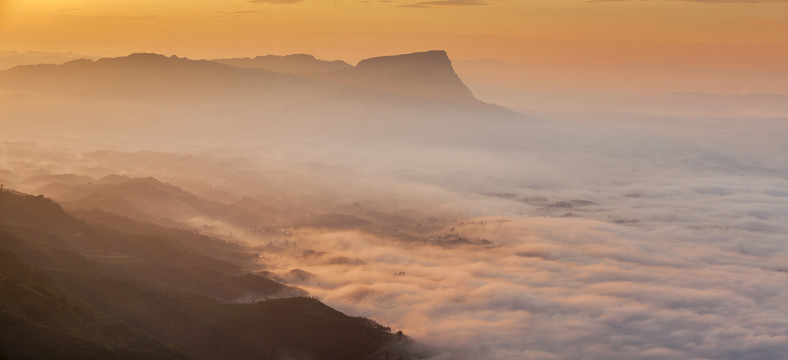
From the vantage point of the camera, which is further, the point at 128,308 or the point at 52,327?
the point at 128,308

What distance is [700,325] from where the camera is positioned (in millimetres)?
196750

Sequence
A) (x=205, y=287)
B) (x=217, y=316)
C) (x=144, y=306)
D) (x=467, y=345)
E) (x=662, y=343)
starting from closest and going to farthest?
(x=144, y=306) < (x=217, y=316) < (x=205, y=287) < (x=467, y=345) < (x=662, y=343)

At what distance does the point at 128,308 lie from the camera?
113 m

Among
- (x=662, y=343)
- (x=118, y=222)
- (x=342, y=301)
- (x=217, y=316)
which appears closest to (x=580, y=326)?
(x=662, y=343)

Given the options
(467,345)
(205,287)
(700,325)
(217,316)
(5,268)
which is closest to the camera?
(5,268)

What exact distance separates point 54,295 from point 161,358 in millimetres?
17959

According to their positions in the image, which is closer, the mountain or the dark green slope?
the dark green slope

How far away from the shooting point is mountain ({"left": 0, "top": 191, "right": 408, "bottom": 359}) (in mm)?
89312

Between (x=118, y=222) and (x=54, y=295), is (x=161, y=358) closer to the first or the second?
→ (x=54, y=295)

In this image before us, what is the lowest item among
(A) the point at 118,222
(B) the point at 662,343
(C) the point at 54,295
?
(C) the point at 54,295

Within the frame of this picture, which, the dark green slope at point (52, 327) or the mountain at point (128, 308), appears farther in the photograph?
the mountain at point (128, 308)

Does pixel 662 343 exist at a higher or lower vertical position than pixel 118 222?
lower

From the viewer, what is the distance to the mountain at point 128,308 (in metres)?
89.3

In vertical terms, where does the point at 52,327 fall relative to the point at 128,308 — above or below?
below
